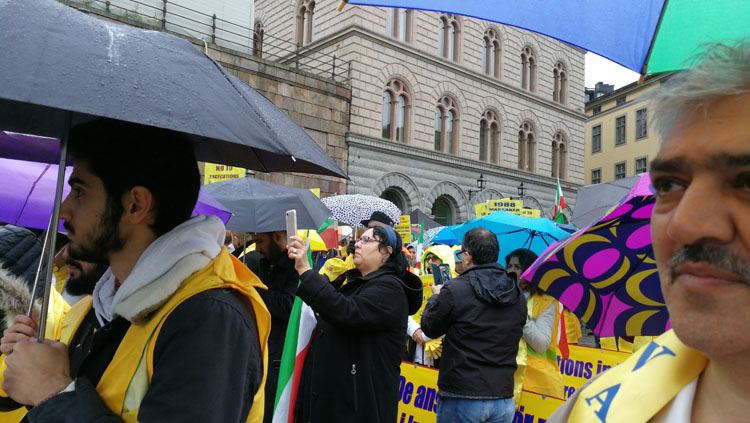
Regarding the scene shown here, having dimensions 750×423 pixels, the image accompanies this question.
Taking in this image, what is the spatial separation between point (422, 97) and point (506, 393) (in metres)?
19.3

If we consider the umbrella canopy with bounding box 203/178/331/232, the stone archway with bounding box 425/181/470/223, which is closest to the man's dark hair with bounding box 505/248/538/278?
the umbrella canopy with bounding box 203/178/331/232

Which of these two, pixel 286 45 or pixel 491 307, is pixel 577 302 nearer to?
pixel 491 307

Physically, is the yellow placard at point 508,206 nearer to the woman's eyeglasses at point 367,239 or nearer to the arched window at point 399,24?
the woman's eyeglasses at point 367,239

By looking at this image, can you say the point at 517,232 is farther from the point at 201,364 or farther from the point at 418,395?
the point at 201,364

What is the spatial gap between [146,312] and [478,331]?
2.84 meters

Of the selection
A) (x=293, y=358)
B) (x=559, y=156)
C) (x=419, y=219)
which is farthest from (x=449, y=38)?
(x=293, y=358)

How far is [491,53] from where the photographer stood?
25.7m

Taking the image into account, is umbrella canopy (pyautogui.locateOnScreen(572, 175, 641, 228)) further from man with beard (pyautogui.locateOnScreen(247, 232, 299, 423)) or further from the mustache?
→ the mustache

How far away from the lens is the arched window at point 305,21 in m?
22.4

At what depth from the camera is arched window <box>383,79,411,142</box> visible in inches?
853

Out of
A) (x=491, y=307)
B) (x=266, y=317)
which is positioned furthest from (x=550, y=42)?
(x=266, y=317)

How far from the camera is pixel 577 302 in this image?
2.27 metres

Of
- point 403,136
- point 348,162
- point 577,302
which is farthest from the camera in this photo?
point 403,136

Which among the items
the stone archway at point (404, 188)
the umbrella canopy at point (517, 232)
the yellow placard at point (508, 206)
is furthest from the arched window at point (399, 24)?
the umbrella canopy at point (517, 232)
